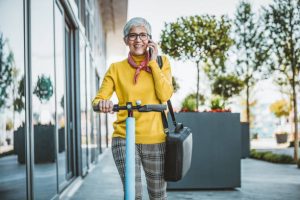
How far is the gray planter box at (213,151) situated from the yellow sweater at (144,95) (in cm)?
384

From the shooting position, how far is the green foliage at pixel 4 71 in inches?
114

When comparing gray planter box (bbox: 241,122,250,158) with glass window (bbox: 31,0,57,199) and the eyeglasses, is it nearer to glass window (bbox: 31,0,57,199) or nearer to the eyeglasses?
glass window (bbox: 31,0,57,199)

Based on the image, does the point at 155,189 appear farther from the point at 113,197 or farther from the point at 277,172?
the point at 277,172

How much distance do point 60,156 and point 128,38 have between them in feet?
11.1

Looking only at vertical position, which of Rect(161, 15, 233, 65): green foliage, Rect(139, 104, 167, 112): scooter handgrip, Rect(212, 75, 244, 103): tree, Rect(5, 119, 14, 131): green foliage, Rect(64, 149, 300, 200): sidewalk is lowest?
Rect(64, 149, 300, 200): sidewalk

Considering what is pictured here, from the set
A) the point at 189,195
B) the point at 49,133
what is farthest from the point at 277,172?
the point at 49,133

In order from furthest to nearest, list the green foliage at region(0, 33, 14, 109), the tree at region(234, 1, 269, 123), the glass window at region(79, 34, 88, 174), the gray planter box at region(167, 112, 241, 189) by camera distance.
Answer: the tree at region(234, 1, 269, 123), the glass window at region(79, 34, 88, 174), the gray planter box at region(167, 112, 241, 189), the green foliage at region(0, 33, 14, 109)

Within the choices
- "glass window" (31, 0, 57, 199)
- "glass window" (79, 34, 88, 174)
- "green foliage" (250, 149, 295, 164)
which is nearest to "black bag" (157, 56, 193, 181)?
"glass window" (31, 0, 57, 199)

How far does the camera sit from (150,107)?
2123 mm

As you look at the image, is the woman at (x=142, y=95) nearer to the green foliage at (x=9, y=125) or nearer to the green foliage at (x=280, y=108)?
the green foliage at (x=9, y=125)

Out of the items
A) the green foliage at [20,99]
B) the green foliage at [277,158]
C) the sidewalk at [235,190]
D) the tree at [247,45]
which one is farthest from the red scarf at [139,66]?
the tree at [247,45]

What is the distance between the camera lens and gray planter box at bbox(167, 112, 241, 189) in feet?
20.6

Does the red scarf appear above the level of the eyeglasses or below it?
below

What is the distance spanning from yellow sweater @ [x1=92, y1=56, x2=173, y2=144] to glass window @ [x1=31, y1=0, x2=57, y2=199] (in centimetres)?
164
